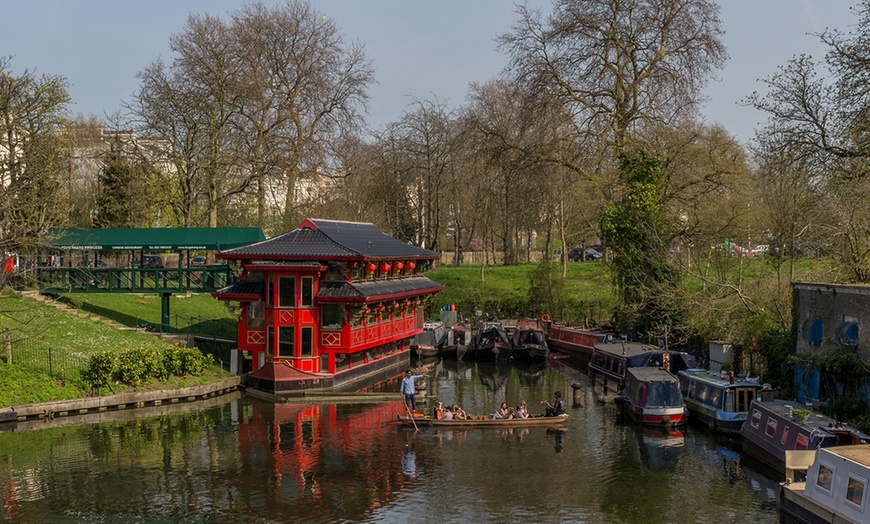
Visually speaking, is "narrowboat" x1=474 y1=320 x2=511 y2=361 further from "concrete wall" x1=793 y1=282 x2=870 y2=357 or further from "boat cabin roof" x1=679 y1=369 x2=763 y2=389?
"concrete wall" x1=793 y1=282 x2=870 y2=357

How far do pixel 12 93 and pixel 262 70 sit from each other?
28.2 metres

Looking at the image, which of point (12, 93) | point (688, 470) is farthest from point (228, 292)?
point (688, 470)

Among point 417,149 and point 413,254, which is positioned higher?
point 417,149

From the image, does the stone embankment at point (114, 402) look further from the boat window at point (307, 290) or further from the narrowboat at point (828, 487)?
the narrowboat at point (828, 487)

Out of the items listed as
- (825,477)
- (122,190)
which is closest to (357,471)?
(825,477)

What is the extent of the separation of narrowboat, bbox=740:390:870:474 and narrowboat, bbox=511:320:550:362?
25452mm

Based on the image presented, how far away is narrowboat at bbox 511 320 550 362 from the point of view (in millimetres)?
56250

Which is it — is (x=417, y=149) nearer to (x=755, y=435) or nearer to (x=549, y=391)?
(x=549, y=391)

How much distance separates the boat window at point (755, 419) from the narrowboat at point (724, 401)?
174 centimetres

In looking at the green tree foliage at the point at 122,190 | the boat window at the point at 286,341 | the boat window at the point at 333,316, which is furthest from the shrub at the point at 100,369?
the green tree foliage at the point at 122,190

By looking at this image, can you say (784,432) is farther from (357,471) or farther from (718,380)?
(357,471)

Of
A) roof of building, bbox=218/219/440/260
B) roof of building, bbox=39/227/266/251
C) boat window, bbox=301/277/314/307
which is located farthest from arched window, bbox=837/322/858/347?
roof of building, bbox=39/227/266/251

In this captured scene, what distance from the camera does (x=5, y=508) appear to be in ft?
76.9

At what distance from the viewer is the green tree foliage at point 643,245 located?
Answer: 49.4 m
